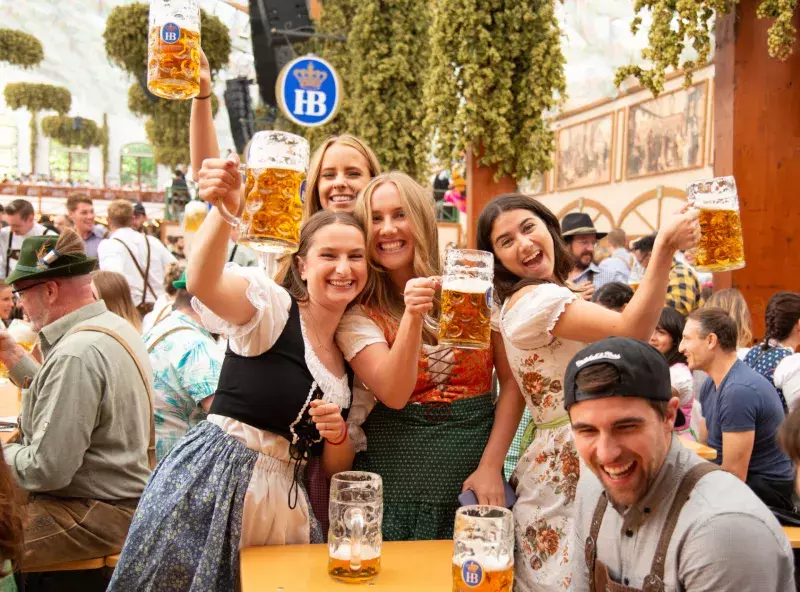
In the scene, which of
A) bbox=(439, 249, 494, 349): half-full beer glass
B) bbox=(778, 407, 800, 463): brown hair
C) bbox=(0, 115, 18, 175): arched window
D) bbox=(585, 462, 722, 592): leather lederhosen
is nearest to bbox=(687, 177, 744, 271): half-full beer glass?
bbox=(778, 407, 800, 463): brown hair

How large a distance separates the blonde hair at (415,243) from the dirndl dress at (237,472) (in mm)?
252

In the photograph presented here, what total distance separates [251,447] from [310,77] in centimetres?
548

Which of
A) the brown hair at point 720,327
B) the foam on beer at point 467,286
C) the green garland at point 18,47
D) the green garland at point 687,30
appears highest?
the green garland at point 18,47

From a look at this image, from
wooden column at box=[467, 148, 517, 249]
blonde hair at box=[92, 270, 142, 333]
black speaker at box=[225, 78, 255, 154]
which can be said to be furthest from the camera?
black speaker at box=[225, 78, 255, 154]

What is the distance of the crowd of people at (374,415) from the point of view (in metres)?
1.20

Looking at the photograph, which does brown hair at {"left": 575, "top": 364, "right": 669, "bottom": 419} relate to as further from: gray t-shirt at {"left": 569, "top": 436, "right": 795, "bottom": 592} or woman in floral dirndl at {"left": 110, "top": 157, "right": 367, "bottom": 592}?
woman in floral dirndl at {"left": 110, "top": 157, "right": 367, "bottom": 592}

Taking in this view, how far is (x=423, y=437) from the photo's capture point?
6.11ft

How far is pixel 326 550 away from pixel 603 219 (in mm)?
12980

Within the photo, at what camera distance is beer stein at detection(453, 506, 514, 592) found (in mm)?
1290

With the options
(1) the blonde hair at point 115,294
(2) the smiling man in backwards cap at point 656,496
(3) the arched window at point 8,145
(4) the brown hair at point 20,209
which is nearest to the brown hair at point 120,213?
(4) the brown hair at point 20,209

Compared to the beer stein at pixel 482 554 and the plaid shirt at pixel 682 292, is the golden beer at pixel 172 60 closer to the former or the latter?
the beer stein at pixel 482 554

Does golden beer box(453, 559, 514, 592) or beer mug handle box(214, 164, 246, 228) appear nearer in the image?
golden beer box(453, 559, 514, 592)

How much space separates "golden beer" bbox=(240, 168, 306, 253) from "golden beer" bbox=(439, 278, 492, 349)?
1.05ft

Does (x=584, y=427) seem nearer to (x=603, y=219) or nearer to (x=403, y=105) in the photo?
(x=403, y=105)
